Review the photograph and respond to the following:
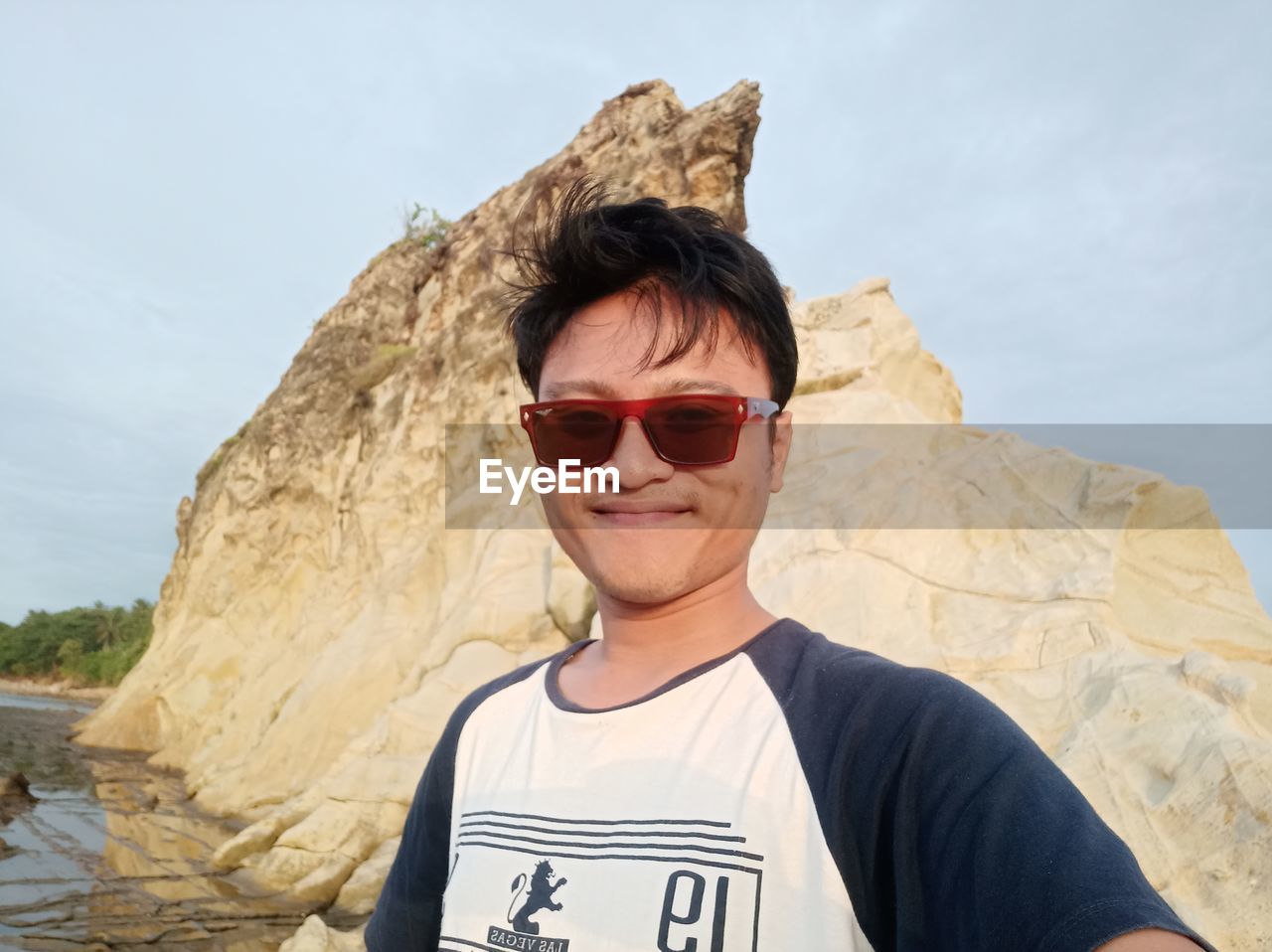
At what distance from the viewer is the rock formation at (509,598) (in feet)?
11.9

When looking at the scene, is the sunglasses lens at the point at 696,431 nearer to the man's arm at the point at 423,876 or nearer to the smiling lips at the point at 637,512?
the smiling lips at the point at 637,512

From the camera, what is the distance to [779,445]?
62.1 inches

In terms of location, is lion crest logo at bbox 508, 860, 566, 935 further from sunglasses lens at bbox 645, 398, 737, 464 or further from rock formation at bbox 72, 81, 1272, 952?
rock formation at bbox 72, 81, 1272, 952

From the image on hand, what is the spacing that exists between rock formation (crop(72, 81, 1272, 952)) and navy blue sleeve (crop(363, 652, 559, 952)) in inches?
110

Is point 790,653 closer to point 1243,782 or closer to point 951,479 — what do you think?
point 1243,782

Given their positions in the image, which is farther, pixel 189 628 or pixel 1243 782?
pixel 189 628

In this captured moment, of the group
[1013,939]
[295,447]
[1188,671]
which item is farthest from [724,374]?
[295,447]

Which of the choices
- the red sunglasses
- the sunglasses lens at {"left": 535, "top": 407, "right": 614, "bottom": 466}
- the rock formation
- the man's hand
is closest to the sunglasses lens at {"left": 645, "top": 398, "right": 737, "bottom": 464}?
the red sunglasses

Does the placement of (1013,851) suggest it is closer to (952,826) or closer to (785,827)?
(952,826)

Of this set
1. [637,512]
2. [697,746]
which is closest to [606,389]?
[637,512]

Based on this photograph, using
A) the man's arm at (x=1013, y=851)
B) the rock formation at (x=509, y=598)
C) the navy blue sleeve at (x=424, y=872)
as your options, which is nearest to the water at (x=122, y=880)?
the rock formation at (x=509, y=598)

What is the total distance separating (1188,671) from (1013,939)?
3695 mm

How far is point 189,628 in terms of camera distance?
1598 cm

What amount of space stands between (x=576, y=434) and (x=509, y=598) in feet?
24.0
